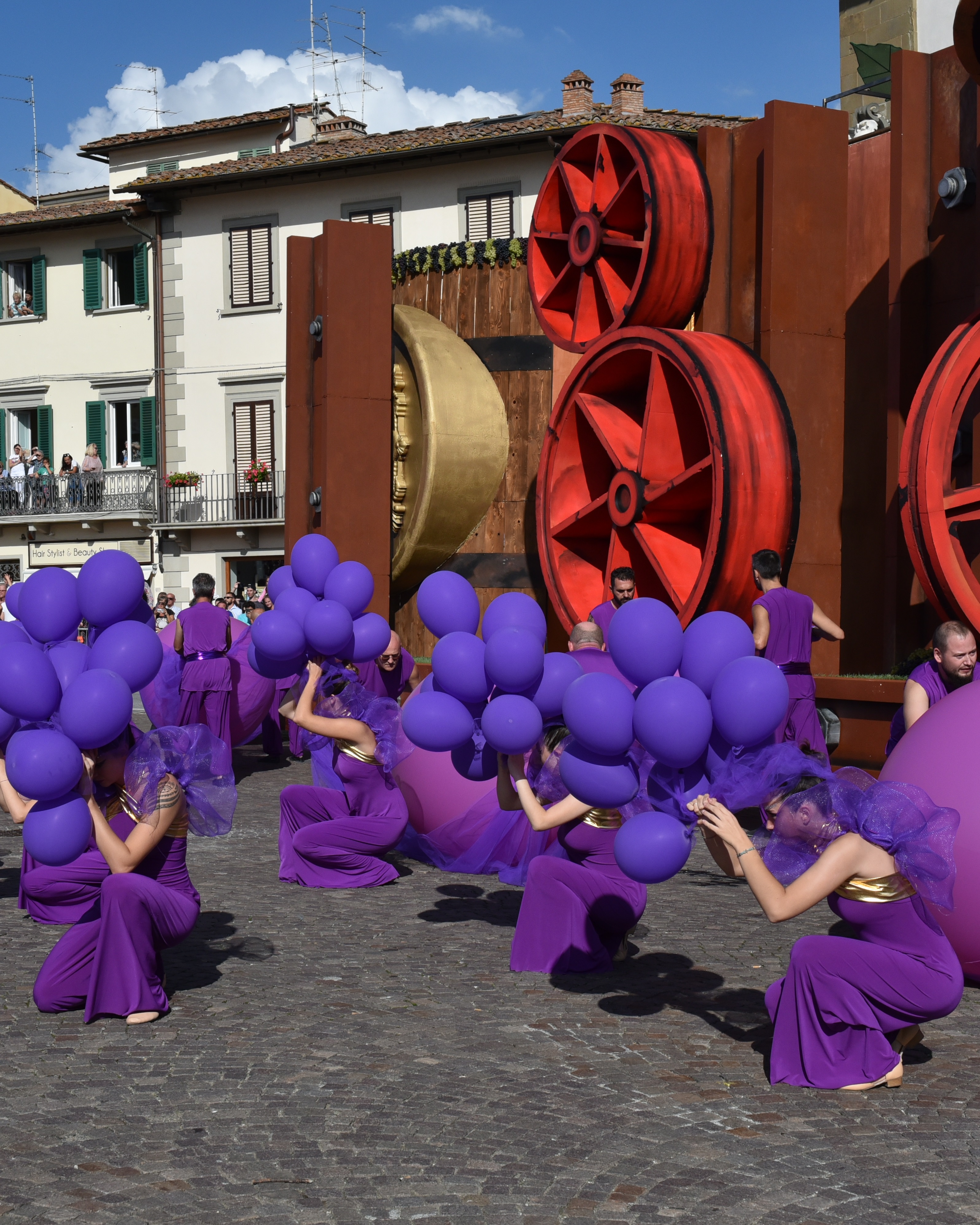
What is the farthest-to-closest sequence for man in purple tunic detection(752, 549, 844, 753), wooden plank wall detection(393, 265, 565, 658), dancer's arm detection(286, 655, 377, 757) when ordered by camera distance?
wooden plank wall detection(393, 265, 565, 658) → man in purple tunic detection(752, 549, 844, 753) → dancer's arm detection(286, 655, 377, 757)

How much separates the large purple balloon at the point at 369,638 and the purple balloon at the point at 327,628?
19 centimetres

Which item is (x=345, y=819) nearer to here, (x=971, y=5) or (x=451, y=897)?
(x=451, y=897)

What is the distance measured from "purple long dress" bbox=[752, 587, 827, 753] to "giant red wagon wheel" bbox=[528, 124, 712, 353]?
381cm

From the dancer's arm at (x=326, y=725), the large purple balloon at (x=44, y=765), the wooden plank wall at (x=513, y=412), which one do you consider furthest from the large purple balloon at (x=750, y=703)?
the wooden plank wall at (x=513, y=412)

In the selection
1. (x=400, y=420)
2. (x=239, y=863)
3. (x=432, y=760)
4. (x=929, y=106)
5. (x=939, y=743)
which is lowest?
(x=239, y=863)

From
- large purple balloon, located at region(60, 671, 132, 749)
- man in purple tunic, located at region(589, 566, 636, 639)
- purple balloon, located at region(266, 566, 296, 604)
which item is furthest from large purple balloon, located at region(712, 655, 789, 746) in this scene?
man in purple tunic, located at region(589, 566, 636, 639)

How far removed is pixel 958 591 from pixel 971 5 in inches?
142

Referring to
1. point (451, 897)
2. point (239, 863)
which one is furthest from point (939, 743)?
point (239, 863)

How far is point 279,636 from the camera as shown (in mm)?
8062

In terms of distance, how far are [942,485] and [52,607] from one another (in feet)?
18.3

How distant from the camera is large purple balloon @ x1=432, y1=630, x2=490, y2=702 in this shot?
627 cm

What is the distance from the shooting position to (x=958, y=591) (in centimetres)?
934

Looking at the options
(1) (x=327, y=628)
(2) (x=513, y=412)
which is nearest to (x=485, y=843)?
(1) (x=327, y=628)

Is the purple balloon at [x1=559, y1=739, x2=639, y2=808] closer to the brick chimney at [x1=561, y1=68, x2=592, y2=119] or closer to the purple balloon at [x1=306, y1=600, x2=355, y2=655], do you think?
the purple balloon at [x1=306, y1=600, x2=355, y2=655]
